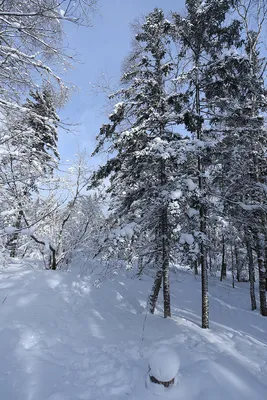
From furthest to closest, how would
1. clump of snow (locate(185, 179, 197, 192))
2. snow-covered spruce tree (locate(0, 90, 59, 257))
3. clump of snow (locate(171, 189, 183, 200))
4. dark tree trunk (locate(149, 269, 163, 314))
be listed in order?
dark tree trunk (locate(149, 269, 163, 314))
clump of snow (locate(185, 179, 197, 192))
clump of snow (locate(171, 189, 183, 200))
snow-covered spruce tree (locate(0, 90, 59, 257))

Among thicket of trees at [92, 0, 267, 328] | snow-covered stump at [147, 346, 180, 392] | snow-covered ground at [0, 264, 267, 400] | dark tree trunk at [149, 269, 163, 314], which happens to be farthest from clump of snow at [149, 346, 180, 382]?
dark tree trunk at [149, 269, 163, 314]

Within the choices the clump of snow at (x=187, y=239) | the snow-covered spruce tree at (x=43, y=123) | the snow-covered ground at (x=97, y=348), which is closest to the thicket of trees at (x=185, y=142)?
the clump of snow at (x=187, y=239)

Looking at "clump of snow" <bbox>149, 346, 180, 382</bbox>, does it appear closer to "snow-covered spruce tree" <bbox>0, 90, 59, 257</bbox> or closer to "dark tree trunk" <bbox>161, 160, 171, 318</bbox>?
"snow-covered spruce tree" <bbox>0, 90, 59, 257</bbox>

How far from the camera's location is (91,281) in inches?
403

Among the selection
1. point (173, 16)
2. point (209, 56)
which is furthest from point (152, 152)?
point (173, 16)

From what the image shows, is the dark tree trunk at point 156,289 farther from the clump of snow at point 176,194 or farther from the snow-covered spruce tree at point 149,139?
the clump of snow at point 176,194

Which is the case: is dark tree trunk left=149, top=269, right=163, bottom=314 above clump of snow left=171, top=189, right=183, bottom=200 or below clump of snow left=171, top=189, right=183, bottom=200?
below

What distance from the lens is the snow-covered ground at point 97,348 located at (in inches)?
143

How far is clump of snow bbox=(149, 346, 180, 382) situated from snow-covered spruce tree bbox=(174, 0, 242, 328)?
3920 mm

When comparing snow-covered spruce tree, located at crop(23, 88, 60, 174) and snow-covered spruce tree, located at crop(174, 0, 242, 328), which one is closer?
snow-covered spruce tree, located at crop(23, 88, 60, 174)

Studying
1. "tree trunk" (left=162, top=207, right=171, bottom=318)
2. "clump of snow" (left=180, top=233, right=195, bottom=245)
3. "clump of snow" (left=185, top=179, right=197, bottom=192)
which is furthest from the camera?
"tree trunk" (left=162, top=207, right=171, bottom=318)

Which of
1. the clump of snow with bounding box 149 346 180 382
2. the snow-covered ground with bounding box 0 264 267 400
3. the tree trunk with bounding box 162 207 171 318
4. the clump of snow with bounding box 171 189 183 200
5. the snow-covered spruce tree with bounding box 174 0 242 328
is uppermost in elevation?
the snow-covered spruce tree with bounding box 174 0 242 328

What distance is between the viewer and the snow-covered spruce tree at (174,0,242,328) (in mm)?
7598

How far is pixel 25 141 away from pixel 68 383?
14.4 feet
